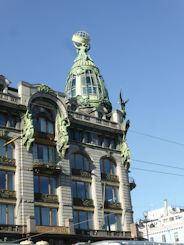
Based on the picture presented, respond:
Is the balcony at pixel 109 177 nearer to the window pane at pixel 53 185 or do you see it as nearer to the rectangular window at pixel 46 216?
the window pane at pixel 53 185

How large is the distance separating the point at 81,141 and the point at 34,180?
386 inches

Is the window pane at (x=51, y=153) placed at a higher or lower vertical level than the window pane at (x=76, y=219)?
higher

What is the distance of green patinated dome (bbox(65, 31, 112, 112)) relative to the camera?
6562 centimetres

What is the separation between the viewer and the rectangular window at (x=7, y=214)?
44.2 meters

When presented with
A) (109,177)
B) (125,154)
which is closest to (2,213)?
(109,177)

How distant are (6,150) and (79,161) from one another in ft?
35.1

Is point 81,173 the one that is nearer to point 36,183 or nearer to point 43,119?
point 36,183

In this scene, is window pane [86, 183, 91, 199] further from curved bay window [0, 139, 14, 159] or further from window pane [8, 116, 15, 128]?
window pane [8, 116, 15, 128]

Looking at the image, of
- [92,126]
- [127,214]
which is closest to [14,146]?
[92,126]

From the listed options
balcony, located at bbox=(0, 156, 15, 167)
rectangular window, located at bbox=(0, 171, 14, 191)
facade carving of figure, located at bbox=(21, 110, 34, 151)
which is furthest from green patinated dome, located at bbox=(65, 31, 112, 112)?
rectangular window, located at bbox=(0, 171, 14, 191)

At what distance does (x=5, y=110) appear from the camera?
4881cm

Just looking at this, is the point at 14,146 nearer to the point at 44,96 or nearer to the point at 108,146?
the point at 44,96

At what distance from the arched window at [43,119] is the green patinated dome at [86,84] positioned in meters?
12.6

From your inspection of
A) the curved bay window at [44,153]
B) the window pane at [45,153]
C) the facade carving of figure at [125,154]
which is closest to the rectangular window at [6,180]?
the curved bay window at [44,153]
